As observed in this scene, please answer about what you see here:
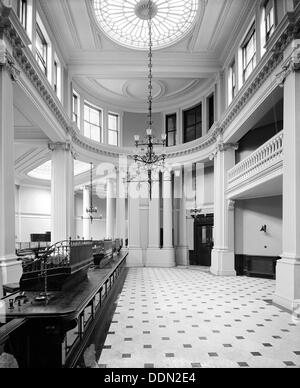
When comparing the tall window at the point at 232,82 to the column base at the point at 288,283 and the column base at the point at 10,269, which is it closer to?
the column base at the point at 288,283

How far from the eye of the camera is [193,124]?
1625 cm

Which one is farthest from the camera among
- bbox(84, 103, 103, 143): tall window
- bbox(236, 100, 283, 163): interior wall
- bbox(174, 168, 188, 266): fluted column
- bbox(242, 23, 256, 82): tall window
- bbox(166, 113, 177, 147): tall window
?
bbox(166, 113, 177, 147): tall window

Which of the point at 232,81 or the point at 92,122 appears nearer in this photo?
the point at 232,81

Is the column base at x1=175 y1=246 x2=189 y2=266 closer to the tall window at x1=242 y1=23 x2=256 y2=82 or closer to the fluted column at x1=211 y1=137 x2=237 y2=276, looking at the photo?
the fluted column at x1=211 y1=137 x2=237 y2=276

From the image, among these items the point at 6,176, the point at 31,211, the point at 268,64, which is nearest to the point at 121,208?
the point at 31,211

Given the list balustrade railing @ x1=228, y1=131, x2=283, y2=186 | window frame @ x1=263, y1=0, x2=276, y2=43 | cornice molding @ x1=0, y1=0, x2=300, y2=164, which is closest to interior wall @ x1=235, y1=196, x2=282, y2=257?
balustrade railing @ x1=228, y1=131, x2=283, y2=186

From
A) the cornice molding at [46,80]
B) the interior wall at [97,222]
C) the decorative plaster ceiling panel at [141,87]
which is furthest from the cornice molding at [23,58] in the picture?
the interior wall at [97,222]

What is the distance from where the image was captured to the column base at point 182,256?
16766mm

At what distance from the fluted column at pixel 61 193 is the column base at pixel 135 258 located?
5.49m

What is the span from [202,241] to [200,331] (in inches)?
441

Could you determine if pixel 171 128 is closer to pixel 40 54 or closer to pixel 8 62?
pixel 40 54

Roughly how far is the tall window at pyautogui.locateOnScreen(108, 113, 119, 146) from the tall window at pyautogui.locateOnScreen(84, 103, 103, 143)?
83cm

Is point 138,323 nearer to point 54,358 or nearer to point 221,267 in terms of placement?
point 54,358

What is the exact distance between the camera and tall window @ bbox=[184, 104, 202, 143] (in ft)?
52.1
